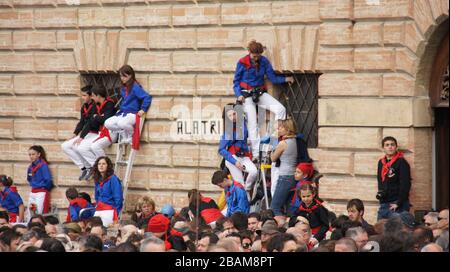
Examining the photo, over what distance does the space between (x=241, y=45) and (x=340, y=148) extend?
7.76 ft

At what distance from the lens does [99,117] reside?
25750 mm

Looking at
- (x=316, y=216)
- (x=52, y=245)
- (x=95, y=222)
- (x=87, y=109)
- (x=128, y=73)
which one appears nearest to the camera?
(x=52, y=245)

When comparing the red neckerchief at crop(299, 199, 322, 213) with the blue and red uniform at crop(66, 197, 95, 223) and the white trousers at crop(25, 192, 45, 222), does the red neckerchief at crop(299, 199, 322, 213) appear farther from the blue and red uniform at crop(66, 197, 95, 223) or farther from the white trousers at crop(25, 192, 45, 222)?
the white trousers at crop(25, 192, 45, 222)

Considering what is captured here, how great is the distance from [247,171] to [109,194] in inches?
83.8

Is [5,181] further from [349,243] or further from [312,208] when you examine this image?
[349,243]

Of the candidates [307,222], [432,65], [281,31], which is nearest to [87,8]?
[281,31]

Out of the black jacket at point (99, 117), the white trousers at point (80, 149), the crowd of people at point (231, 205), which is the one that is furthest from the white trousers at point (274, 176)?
the white trousers at point (80, 149)

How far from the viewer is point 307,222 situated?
1953 cm

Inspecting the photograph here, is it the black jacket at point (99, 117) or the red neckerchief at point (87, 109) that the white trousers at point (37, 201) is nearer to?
the black jacket at point (99, 117)

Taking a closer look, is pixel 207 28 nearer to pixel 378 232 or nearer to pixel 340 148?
pixel 340 148

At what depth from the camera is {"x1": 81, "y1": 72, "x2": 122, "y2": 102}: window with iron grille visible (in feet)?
85.8

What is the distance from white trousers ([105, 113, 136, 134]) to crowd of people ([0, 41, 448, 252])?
0.02 m

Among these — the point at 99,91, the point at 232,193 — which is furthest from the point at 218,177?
the point at 99,91

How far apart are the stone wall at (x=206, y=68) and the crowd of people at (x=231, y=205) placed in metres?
0.35
